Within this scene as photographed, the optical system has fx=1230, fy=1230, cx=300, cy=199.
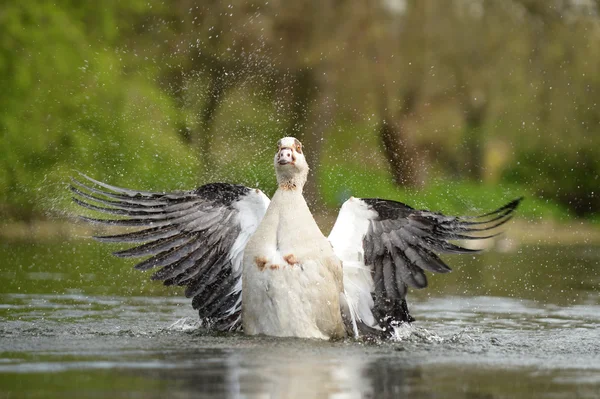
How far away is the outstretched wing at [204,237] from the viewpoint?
10.0 meters

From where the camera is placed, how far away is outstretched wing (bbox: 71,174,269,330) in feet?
32.9

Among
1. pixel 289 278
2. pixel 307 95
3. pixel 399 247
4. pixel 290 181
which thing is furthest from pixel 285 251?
pixel 307 95

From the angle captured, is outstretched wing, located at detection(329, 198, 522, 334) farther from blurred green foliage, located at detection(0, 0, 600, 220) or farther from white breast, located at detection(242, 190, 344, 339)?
blurred green foliage, located at detection(0, 0, 600, 220)

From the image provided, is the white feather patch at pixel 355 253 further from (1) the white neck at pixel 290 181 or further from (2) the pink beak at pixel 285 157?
(2) the pink beak at pixel 285 157

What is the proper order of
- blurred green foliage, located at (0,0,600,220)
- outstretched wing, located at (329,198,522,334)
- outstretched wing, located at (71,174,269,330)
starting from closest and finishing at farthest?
outstretched wing, located at (329,198,522,334), outstretched wing, located at (71,174,269,330), blurred green foliage, located at (0,0,600,220)

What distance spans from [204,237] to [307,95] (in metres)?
16.0

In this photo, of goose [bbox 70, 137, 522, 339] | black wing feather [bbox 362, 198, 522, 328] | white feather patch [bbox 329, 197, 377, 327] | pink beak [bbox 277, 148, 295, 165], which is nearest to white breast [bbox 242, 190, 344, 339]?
goose [bbox 70, 137, 522, 339]

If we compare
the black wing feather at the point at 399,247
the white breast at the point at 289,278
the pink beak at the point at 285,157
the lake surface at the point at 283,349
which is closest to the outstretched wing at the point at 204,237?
the lake surface at the point at 283,349

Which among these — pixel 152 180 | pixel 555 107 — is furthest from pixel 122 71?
pixel 555 107

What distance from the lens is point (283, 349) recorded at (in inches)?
335

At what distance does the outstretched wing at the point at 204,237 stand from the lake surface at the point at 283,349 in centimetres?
37

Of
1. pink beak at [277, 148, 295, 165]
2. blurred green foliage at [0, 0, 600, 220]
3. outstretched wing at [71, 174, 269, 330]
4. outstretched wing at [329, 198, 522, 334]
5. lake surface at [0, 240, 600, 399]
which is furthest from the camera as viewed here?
blurred green foliage at [0, 0, 600, 220]

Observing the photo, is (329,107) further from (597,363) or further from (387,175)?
(597,363)

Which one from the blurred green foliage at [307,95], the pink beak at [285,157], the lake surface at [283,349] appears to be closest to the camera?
the lake surface at [283,349]
